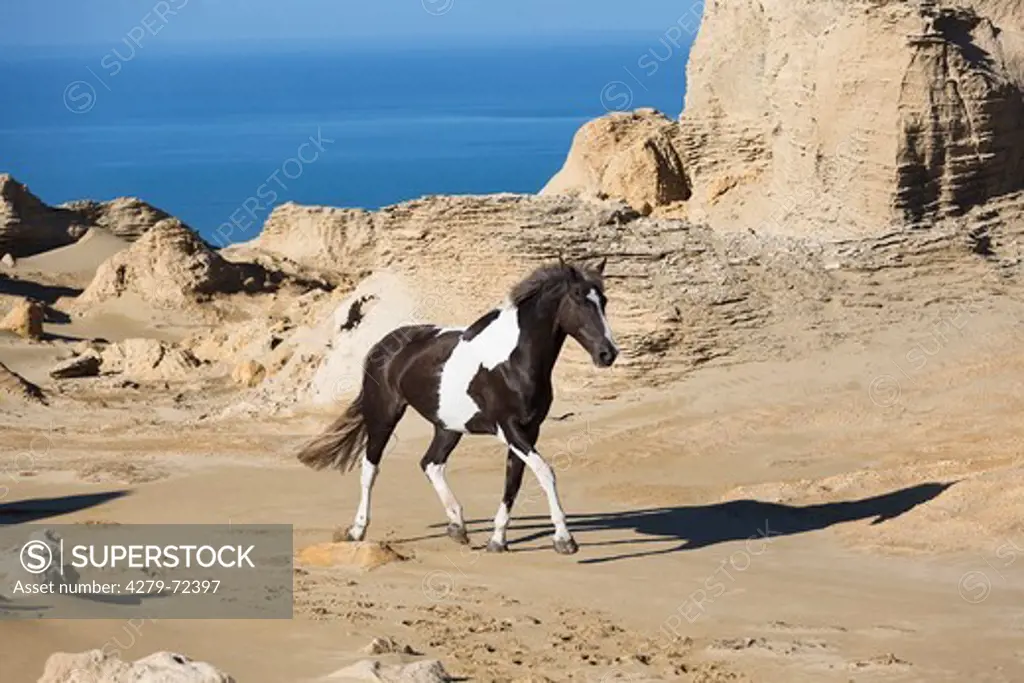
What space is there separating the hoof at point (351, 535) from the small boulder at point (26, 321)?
65.8ft

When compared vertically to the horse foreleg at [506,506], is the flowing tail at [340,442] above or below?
above

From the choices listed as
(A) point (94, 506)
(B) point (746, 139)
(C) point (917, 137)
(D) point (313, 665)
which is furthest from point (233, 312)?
(D) point (313, 665)

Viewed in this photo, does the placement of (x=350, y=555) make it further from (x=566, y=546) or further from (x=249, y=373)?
(x=249, y=373)

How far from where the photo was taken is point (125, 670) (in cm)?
835

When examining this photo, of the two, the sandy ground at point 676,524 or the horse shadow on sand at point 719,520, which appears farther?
the horse shadow on sand at point 719,520

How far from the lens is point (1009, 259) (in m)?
24.7

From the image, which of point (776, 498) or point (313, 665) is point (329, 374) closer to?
point (776, 498)

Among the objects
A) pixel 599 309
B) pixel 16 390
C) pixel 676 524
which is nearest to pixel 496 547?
pixel 599 309

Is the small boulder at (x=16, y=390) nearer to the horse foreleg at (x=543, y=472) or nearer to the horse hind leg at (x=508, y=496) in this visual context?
the horse hind leg at (x=508, y=496)

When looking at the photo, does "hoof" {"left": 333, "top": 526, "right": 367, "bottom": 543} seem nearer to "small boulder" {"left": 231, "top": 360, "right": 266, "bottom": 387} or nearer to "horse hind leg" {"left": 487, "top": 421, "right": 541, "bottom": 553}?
"horse hind leg" {"left": 487, "top": 421, "right": 541, "bottom": 553}

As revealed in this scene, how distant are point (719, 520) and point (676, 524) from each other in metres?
0.38

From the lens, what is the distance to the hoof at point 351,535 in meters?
13.9

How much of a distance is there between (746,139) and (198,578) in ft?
63.0

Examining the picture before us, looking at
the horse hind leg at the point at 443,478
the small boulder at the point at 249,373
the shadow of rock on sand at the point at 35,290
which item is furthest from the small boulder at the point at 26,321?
the horse hind leg at the point at 443,478
